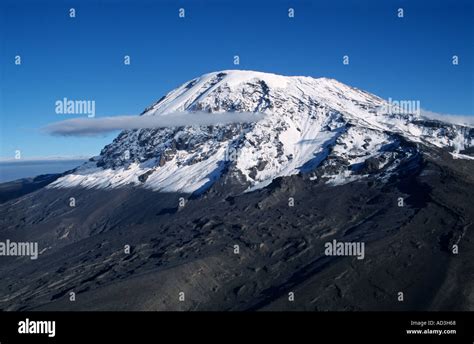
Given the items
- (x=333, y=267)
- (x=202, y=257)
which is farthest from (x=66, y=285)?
(x=333, y=267)

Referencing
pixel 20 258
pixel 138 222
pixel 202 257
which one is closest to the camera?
pixel 202 257

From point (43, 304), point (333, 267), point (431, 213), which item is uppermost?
point (431, 213)

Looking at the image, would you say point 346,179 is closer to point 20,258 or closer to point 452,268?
point 452,268

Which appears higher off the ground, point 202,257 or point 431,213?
point 431,213

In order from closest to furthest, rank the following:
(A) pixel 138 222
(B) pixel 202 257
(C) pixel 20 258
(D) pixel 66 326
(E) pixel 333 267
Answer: (D) pixel 66 326 < (E) pixel 333 267 < (B) pixel 202 257 < (C) pixel 20 258 < (A) pixel 138 222

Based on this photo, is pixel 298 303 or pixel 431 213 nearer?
pixel 298 303

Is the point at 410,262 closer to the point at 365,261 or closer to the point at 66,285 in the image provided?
the point at 365,261
